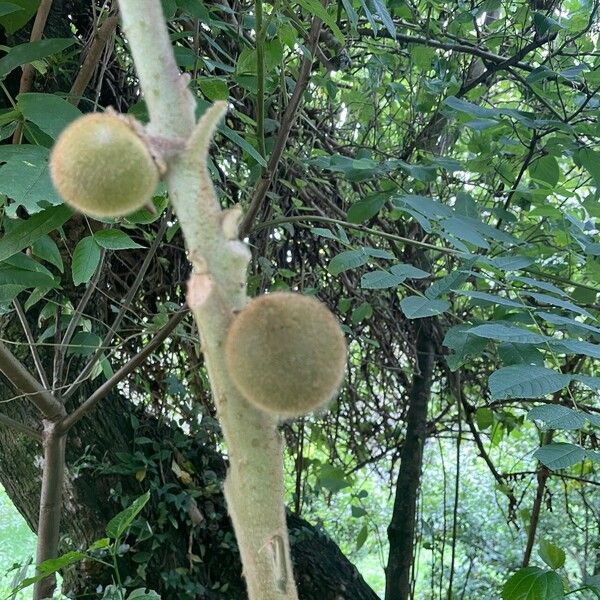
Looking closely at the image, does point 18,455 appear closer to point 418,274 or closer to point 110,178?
point 418,274

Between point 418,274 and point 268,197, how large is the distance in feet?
2.96

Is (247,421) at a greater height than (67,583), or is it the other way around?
(67,583)

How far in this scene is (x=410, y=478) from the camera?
2736 mm

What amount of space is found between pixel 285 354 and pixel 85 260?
915 millimetres

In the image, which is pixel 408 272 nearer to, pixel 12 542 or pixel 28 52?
pixel 28 52

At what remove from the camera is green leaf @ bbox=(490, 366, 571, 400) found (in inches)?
41.6

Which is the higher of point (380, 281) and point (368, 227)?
point (368, 227)

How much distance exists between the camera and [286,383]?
17.5 inches

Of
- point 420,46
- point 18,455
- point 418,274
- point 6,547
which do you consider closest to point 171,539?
point 18,455

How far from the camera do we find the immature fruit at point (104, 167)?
0.44m

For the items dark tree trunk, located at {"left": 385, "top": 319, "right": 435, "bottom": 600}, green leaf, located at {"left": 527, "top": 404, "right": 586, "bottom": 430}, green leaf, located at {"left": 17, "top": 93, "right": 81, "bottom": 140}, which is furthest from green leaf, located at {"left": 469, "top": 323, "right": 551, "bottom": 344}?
dark tree trunk, located at {"left": 385, "top": 319, "right": 435, "bottom": 600}

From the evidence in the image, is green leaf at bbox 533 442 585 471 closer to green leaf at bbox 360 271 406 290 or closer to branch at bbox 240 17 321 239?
green leaf at bbox 360 271 406 290

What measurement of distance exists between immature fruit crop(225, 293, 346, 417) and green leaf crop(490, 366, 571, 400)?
0.65 metres

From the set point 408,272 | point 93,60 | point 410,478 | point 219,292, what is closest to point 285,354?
point 219,292
